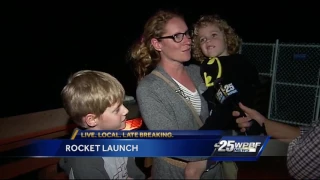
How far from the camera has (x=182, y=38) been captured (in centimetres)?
205

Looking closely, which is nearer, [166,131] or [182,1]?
[166,131]

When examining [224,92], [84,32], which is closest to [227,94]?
[224,92]

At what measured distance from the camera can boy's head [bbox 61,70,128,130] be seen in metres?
1.76

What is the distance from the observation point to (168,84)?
1907 mm

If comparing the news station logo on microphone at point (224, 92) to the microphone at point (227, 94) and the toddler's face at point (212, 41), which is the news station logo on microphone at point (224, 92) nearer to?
the microphone at point (227, 94)

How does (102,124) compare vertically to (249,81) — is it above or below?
below

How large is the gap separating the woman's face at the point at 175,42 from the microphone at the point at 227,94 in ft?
0.94

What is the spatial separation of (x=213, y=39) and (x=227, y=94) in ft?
1.98

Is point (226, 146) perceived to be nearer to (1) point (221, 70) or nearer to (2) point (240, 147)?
(2) point (240, 147)

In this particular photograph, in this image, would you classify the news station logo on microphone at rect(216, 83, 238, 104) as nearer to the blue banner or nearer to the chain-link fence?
the blue banner

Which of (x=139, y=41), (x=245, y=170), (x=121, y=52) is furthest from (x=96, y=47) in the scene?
(x=139, y=41)

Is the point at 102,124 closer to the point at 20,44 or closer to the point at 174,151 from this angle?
the point at 174,151

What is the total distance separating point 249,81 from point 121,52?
72.3 ft

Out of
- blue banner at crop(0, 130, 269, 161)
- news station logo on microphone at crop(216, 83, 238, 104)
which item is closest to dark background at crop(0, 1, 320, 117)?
news station logo on microphone at crop(216, 83, 238, 104)
